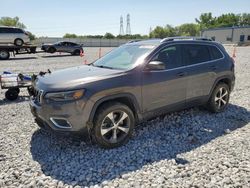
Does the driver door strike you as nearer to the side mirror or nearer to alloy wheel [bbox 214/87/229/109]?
the side mirror

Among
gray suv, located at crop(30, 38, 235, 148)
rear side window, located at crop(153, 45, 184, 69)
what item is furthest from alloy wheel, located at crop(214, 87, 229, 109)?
rear side window, located at crop(153, 45, 184, 69)

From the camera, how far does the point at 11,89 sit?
23.9 feet

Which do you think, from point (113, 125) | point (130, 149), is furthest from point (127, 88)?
point (130, 149)

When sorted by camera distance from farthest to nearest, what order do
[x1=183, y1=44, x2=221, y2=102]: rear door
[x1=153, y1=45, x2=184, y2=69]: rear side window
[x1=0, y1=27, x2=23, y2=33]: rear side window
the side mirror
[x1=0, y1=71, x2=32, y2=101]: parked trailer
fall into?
[x1=0, y1=27, x2=23, y2=33]: rear side window < [x1=0, y1=71, x2=32, y2=101]: parked trailer < [x1=183, y1=44, x2=221, y2=102]: rear door < [x1=153, y1=45, x2=184, y2=69]: rear side window < the side mirror

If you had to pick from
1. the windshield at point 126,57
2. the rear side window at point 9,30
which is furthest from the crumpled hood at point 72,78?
the rear side window at point 9,30

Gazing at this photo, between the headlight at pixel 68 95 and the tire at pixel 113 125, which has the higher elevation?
the headlight at pixel 68 95

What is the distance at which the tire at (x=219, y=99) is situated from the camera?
5.88m

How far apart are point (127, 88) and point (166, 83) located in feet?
2.97

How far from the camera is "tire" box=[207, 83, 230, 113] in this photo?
5.88m

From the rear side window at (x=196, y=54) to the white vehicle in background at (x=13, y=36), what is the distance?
20.9m

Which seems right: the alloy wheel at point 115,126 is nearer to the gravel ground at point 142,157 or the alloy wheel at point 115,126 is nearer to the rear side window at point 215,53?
the gravel ground at point 142,157

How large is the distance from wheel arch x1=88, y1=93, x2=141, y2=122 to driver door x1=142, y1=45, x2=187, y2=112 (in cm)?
17

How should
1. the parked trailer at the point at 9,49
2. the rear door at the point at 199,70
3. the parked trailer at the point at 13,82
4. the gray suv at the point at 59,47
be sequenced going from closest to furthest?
the rear door at the point at 199,70, the parked trailer at the point at 13,82, the parked trailer at the point at 9,49, the gray suv at the point at 59,47

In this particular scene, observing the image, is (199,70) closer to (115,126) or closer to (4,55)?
(115,126)
